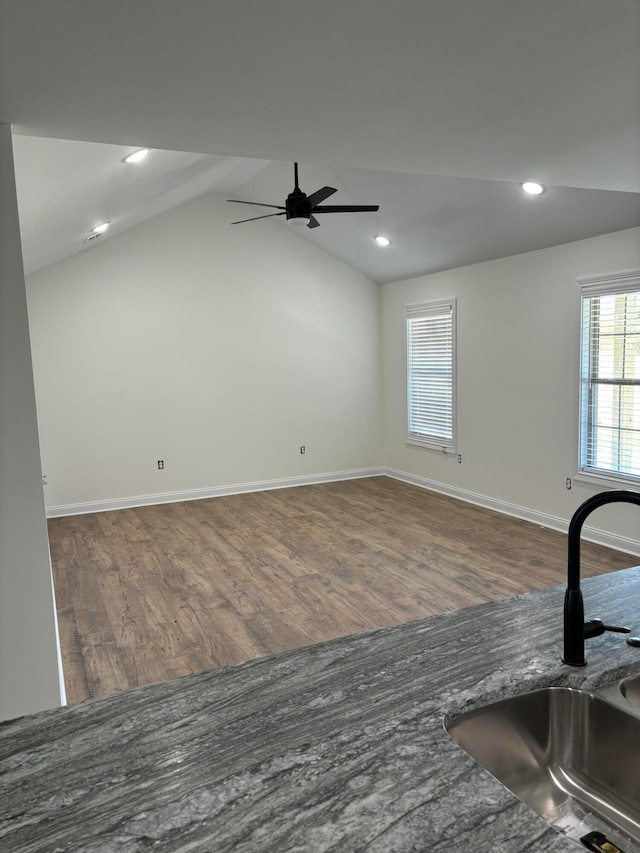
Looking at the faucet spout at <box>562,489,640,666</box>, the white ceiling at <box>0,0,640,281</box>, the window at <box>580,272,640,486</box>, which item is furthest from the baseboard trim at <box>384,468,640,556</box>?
the faucet spout at <box>562,489,640,666</box>

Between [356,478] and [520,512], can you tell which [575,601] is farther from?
[356,478]

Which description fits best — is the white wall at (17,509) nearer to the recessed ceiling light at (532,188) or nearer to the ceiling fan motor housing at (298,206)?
the ceiling fan motor housing at (298,206)

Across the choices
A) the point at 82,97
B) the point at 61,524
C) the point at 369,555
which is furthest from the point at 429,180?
the point at 61,524

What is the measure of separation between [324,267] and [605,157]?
5120 millimetres

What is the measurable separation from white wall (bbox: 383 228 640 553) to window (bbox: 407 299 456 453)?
0.47 feet

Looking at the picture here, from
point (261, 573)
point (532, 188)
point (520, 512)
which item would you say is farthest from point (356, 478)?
point (532, 188)

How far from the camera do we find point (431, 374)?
23.2ft

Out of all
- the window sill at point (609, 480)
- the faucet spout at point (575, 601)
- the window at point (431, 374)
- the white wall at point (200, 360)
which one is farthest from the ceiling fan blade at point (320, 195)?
the faucet spout at point (575, 601)

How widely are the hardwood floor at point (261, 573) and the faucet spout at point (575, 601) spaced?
228 centimetres

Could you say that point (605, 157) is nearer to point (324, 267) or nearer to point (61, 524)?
point (324, 267)

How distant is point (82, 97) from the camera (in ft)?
5.88

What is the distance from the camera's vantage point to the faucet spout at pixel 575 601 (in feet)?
4.26

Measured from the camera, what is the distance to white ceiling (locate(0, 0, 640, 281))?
1.36 meters

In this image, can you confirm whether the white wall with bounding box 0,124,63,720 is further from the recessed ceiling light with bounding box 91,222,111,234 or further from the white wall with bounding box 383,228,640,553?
the white wall with bounding box 383,228,640,553
